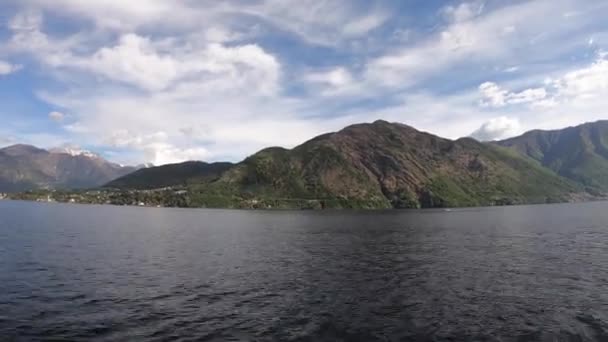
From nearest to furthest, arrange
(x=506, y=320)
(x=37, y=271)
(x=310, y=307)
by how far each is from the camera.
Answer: (x=506, y=320) < (x=310, y=307) < (x=37, y=271)

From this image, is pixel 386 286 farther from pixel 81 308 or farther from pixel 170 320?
pixel 81 308

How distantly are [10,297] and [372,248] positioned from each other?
74.4 meters

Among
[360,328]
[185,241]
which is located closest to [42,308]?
[360,328]

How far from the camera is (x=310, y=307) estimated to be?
4641 cm

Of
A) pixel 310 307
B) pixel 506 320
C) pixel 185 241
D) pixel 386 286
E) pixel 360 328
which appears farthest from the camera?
pixel 185 241

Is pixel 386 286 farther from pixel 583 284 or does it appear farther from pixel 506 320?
pixel 583 284

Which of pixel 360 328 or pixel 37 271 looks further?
pixel 37 271

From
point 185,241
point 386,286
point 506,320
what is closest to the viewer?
point 506,320

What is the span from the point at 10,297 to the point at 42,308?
301 inches

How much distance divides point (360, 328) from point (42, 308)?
33649 mm

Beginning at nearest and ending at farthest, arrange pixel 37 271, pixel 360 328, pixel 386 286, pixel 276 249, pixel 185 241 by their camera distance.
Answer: pixel 360 328, pixel 386 286, pixel 37 271, pixel 276 249, pixel 185 241

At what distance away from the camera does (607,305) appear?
47.1m

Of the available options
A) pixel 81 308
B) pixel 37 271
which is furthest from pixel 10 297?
pixel 37 271

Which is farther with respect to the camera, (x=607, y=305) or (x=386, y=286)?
(x=386, y=286)
